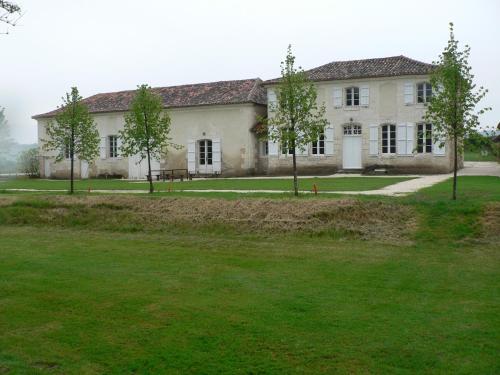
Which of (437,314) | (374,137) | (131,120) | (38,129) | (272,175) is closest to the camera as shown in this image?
(437,314)

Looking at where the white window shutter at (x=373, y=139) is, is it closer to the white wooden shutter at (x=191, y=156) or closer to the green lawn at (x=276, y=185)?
the green lawn at (x=276, y=185)

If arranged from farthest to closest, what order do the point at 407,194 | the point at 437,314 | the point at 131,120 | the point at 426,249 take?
the point at 131,120, the point at 407,194, the point at 426,249, the point at 437,314

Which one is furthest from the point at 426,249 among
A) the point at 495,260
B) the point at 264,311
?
the point at 264,311

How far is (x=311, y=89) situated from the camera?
17.4m

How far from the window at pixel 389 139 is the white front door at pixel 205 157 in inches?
386

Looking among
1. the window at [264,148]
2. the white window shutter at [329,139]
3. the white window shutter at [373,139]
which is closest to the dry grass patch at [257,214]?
the white window shutter at [329,139]

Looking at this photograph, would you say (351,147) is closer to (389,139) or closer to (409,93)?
(389,139)

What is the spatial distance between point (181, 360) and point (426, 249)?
741 centimetres

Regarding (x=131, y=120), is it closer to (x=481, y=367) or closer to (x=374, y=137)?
(x=374, y=137)

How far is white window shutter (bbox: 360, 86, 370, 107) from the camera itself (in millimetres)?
29922

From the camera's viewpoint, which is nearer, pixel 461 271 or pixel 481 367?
pixel 481 367

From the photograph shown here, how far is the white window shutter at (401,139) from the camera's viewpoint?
1155 inches

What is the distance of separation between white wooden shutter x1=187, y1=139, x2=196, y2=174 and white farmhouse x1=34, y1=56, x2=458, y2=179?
0.11 feet

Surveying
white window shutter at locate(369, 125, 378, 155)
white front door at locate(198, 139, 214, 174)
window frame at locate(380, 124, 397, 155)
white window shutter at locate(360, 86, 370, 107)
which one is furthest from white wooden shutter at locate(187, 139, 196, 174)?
window frame at locate(380, 124, 397, 155)
